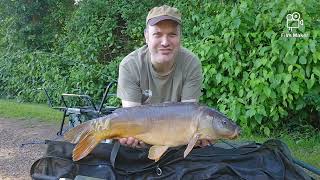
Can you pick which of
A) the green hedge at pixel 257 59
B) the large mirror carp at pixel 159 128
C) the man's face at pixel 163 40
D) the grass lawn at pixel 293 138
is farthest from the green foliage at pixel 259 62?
the large mirror carp at pixel 159 128

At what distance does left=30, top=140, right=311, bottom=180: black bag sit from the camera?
2.33 metres

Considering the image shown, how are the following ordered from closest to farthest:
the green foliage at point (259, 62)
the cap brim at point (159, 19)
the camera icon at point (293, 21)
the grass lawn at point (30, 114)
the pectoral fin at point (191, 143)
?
the pectoral fin at point (191, 143) < the cap brim at point (159, 19) < the green foliage at point (259, 62) < the camera icon at point (293, 21) < the grass lawn at point (30, 114)

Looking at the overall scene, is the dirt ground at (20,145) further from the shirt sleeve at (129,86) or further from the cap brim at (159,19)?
the cap brim at (159,19)

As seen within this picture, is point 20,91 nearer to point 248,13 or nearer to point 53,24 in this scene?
point 53,24

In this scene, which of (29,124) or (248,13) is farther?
(29,124)

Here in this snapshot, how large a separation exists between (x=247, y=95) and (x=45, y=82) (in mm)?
5517

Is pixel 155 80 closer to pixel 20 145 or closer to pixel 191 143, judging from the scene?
pixel 191 143

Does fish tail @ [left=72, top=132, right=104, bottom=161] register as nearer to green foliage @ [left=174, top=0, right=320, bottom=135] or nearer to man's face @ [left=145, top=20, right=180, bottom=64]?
man's face @ [left=145, top=20, right=180, bottom=64]

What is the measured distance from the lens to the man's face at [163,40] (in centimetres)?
284

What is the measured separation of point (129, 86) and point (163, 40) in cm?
39

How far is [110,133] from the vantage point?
2.45 meters

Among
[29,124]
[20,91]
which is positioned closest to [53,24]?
[20,91]
